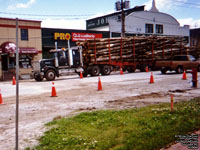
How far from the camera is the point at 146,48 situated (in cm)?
3053

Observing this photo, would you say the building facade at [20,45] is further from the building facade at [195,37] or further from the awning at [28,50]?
the building facade at [195,37]

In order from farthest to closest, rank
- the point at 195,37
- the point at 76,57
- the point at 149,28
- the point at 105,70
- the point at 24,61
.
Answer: the point at 195,37 < the point at 149,28 < the point at 24,61 < the point at 105,70 < the point at 76,57

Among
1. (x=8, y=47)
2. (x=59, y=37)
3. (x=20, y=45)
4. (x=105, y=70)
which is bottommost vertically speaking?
(x=105, y=70)

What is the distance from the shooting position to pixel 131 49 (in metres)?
29.5

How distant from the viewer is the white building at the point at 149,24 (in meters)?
45.5

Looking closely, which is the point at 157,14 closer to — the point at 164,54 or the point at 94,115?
the point at 164,54

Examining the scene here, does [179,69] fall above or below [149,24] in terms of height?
below

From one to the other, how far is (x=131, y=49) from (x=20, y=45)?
13.8m

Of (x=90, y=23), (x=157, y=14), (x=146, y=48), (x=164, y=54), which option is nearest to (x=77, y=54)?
(x=146, y=48)

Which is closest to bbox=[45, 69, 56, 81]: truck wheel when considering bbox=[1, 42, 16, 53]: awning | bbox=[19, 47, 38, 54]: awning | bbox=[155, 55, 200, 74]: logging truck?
bbox=[1, 42, 16, 53]: awning

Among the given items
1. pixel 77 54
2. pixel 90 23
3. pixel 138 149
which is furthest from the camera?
pixel 90 23

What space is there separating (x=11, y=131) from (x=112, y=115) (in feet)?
8.93

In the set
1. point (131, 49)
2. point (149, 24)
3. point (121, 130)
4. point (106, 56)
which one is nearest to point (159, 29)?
point (149, 24)

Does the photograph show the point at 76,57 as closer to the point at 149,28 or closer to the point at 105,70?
the point at 105,70
